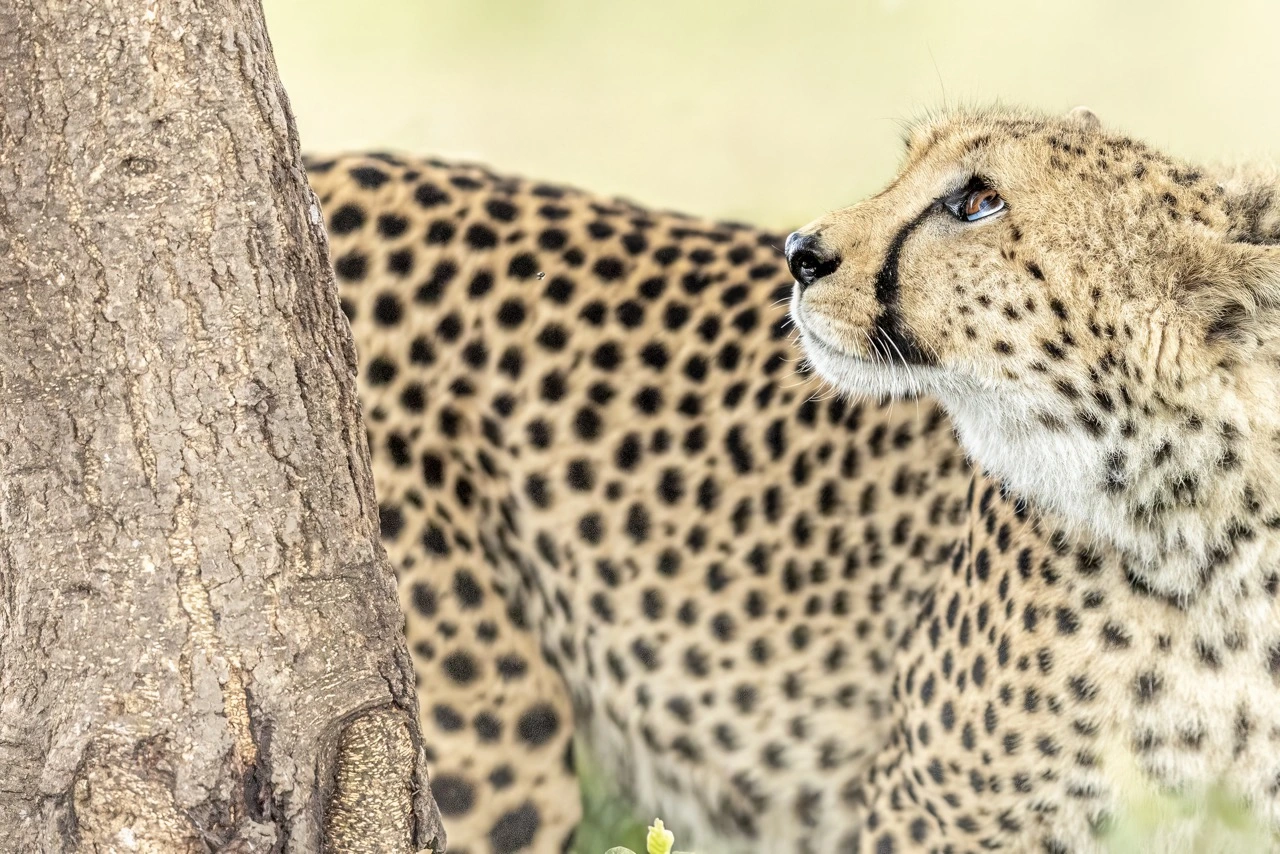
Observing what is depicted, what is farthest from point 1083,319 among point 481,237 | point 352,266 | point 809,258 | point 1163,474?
point 352,266

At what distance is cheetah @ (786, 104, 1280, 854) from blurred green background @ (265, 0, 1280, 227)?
358 cm

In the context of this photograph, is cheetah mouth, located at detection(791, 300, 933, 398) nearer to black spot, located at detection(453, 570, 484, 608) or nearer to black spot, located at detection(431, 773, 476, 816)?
black spot, located at detection(453, 570, 484, 608)

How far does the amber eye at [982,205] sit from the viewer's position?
188 cm

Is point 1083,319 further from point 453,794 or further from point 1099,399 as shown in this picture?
point 453,794

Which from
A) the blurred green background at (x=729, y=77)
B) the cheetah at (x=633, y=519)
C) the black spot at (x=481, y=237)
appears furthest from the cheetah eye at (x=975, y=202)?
the blurred green background at (x=729, y=77)

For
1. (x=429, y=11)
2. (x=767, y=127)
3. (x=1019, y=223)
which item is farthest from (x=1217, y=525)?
(x=429, y=11)

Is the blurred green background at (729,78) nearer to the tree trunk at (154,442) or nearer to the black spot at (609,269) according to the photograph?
the black spot at (609,269)

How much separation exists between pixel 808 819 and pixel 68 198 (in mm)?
1565

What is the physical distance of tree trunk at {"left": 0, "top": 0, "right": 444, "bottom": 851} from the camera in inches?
56.6

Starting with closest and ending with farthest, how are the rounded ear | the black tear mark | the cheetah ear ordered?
the cheetah ear, the black tear mark, the rounded ear

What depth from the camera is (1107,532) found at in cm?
193

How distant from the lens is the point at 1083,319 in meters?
1.81

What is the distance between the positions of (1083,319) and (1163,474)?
200 millimetres

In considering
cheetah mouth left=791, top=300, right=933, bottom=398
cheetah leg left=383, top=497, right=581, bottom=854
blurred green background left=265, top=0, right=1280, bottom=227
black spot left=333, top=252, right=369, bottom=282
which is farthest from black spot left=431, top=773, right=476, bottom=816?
blurred green background left=265, top=0, right=1280, bottom=227
